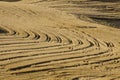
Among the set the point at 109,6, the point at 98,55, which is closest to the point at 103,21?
the point at 109,6

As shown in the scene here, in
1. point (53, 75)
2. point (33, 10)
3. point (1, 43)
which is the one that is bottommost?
point (53, 75)

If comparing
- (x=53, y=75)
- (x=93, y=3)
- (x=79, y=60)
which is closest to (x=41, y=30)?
(x=79, y=60)

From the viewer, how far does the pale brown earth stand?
7191 mm

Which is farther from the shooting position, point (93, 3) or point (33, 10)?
point (93, 3)

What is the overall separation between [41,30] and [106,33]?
2.36 m

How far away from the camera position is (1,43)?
8.37m

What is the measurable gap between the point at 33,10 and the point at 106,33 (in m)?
3.25

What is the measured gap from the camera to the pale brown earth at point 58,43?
719cm

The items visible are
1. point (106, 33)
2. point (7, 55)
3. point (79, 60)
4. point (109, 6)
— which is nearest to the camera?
point (7, 55)

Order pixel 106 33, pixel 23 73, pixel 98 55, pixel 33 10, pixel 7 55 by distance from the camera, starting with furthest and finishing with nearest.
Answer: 1. pixel 33 10
2. pixel 106 33
3. pixel 98 55
4. pixel 7 55
5. pixel 23 73

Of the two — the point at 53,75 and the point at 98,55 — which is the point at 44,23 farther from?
the point at 53,75

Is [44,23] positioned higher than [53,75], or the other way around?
[44,23]

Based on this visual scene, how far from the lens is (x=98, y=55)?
8.70m

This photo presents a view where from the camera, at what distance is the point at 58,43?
9203 mm
